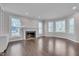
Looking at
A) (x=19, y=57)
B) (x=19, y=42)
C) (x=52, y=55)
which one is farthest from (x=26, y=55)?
(x=52, y=55)

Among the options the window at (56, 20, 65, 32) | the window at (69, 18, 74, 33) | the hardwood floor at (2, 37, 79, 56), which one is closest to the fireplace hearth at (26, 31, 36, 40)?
the hardwood floor at (2, 37, 79, 56)

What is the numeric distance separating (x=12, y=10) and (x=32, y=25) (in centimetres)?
76

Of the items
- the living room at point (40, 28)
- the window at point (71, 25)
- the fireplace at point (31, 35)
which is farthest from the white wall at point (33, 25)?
the fireplace at point (31, 35)

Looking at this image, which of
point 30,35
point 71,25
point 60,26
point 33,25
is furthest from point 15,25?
point 71,25

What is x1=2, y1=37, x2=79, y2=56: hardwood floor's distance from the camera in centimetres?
243

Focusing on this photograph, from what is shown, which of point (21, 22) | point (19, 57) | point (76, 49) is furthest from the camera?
point (21, 22)

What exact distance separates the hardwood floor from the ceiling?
71 cm

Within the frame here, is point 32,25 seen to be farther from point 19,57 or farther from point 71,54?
point 71,54

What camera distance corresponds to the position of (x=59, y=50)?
2.55m

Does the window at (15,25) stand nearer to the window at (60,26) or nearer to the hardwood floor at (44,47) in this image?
the hardwood floor at (44,47)

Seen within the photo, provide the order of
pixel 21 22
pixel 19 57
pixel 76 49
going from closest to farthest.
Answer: pixel 19 57
pixel 76 49
pixel 21 22

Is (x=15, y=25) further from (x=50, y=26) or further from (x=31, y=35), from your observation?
(x=50, y=26)

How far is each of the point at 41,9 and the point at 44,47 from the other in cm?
113

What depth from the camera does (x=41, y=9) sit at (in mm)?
2471
